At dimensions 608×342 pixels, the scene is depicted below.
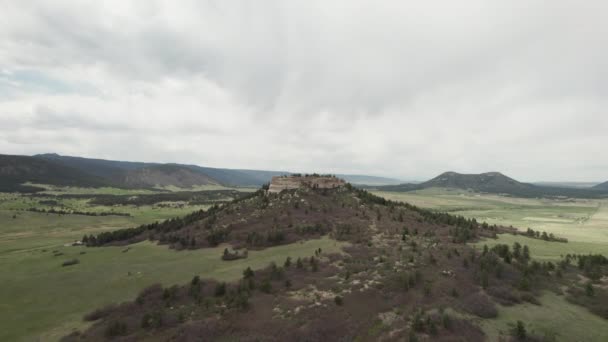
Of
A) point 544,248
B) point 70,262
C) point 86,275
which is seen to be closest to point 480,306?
point 544,248

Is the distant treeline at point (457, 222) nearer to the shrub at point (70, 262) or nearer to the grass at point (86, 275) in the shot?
the grass at point (86, 275)

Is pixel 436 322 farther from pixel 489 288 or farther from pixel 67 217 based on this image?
pixel 67 217

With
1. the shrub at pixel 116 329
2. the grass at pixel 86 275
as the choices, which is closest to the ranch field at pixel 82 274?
the grass at pixel 86 275

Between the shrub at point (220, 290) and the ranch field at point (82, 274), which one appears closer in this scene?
the ranch field at point (82, 274)

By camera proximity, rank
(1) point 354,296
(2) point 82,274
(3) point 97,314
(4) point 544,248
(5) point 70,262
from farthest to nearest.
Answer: (5) point 70,262 < (4) point 544,248 < (2) point 82,274 < (1) point 354,296 < (3) point 97,314

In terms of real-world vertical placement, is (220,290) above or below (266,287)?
below

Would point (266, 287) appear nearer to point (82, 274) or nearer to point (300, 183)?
point (82, 274)

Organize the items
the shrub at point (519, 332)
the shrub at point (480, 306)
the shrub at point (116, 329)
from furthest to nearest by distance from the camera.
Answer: the shrub at point (116, 329) < the shrub at point (480, 306) < the shrub at point (519, 332)
